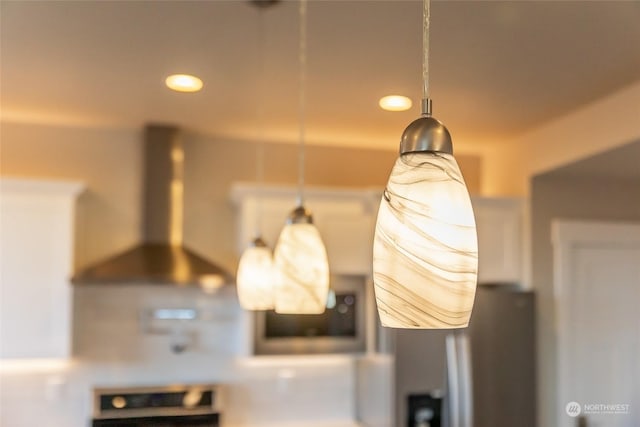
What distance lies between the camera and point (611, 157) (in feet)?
10.8

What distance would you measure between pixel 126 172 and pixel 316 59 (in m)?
1.76

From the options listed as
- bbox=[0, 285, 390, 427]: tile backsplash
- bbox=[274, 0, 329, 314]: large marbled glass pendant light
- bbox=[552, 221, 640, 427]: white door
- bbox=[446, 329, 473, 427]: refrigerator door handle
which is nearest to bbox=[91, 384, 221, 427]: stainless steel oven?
bbox=[0, 285, 390, 427]: tile backsplash

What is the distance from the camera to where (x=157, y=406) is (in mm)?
3730

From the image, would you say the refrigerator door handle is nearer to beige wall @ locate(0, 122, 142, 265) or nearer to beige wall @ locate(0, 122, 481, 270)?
beige wall @ locate(0, 122, 481, 270)

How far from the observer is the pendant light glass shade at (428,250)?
0.95 meters

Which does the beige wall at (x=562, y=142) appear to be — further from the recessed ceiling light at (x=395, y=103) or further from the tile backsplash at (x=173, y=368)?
the tile backsplash at (x=173, y=368)

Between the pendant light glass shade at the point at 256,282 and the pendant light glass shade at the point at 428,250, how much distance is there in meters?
1.18

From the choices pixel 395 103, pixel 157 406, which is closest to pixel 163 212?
pixel 157 406

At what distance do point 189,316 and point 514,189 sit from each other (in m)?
2.09

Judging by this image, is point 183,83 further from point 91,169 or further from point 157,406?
point 157,406

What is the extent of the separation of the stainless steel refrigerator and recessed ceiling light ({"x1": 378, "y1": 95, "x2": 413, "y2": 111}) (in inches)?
45.0

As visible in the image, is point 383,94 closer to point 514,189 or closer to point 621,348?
point 514,189

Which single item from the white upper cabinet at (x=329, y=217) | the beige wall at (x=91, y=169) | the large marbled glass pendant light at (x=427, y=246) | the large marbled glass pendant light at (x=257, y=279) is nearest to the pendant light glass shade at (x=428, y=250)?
the large marbled glass pendant light at (x=427, y=246)

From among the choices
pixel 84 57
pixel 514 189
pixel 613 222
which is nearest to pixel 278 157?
pixel 514 189
